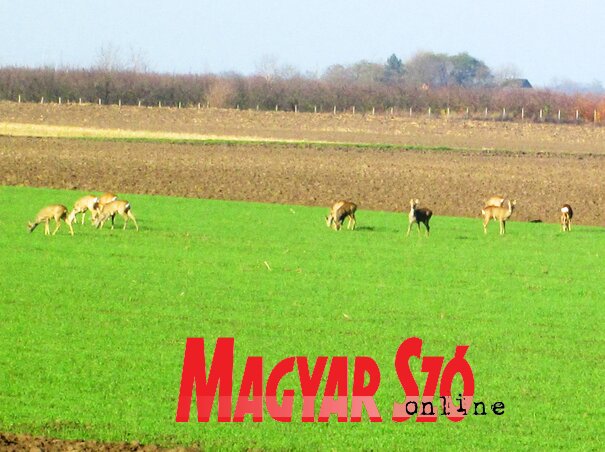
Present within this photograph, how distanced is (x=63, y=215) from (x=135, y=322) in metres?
10.3

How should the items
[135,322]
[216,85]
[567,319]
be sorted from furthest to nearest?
1. [216,85]
2. [567,319]
3. [135,322]

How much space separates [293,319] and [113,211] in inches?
452

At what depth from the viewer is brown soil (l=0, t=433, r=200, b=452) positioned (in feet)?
37.7

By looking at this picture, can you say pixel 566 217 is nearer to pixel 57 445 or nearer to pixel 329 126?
pixel 57 445


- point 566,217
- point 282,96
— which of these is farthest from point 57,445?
point 282,96

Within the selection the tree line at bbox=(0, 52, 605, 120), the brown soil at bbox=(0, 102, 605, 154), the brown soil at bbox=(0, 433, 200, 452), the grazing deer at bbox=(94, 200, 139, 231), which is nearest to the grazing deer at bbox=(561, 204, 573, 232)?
the grazing deer at bbox=(94, 200, 139, 231)

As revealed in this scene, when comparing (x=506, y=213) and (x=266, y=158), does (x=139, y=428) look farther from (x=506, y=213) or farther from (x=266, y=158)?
(x=266, y=158)

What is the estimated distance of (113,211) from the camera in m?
28.7

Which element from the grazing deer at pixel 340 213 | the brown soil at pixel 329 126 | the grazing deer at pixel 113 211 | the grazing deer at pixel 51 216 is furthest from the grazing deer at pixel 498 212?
the brown soil at pixel 329 126

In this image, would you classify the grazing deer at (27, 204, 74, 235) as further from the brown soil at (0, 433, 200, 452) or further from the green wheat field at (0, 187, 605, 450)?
the brown soil at (0, 433, 200, 452)

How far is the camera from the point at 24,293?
1981 centimetres

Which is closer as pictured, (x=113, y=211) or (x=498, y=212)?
(x=113, y=211)

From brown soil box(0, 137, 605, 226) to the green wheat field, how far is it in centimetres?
837

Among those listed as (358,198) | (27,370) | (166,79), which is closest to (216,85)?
(166,79)
